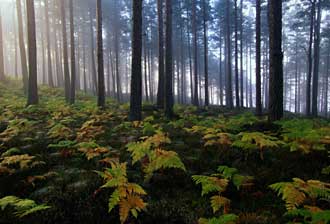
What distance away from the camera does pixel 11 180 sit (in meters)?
6.04

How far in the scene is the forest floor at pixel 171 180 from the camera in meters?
4.34

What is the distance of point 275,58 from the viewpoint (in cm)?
950

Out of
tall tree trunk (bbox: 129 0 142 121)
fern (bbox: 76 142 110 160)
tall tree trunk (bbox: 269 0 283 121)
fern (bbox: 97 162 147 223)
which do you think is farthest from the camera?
tall tree trunk (bbox: 129 0 142 121)

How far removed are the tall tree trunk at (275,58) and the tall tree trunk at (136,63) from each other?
4.91 m

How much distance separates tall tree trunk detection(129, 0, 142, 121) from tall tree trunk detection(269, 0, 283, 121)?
193 inches

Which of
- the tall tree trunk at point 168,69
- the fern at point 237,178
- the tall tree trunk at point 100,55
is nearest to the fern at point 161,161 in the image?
the fern at point 237,178

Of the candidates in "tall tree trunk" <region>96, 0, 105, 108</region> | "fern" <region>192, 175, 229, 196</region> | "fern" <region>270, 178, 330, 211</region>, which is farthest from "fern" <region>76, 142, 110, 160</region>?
"tall tree trunk" <region>96, 0, 105, 108</region>

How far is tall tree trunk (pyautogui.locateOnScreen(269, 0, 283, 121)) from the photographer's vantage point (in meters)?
9.45

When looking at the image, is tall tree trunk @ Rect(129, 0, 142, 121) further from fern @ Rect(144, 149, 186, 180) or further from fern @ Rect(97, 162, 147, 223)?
fern @ Rect(97, 162, 147, 223)

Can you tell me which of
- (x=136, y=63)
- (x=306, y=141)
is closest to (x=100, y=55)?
(x=136, y=63)

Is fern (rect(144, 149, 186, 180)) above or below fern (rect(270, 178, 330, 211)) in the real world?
Answer: above

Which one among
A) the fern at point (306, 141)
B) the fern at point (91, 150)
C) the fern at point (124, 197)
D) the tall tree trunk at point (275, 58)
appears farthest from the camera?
the tall tree trunk at point (275, 58)

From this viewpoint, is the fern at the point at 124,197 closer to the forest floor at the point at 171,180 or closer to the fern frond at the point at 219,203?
the forest floor at the point at 171,180

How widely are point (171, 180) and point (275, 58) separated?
605 cm
